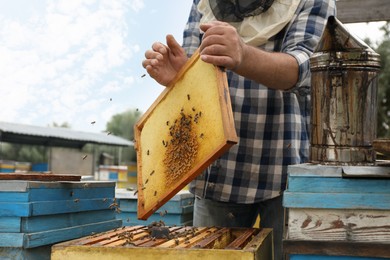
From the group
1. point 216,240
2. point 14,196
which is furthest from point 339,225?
point 14,196

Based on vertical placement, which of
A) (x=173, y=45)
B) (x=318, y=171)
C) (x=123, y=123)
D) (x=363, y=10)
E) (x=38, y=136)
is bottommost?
(x=318, y=171)

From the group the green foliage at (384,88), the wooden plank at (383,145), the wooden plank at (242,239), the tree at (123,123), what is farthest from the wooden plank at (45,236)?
the tree at (123,123)

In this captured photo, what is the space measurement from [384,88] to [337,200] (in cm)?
1897

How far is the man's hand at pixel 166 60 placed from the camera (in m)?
2.31

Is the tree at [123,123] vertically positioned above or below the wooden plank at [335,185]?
above

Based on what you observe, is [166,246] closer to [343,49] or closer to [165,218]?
[343,49]

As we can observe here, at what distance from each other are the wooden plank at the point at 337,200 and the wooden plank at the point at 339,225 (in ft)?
0.06

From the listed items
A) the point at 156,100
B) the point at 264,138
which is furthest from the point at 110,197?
the point at 264,138

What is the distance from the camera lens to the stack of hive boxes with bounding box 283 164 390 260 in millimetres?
1533

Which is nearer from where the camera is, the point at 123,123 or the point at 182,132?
the point at 182,132

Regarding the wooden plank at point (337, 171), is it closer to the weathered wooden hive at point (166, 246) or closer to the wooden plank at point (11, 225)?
the weathered wooden hive at point (166, 246)

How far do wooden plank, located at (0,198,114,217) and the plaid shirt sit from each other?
24.7 inches

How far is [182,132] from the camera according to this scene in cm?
209

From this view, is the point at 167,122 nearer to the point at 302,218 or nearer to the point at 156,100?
the point at 156,100
